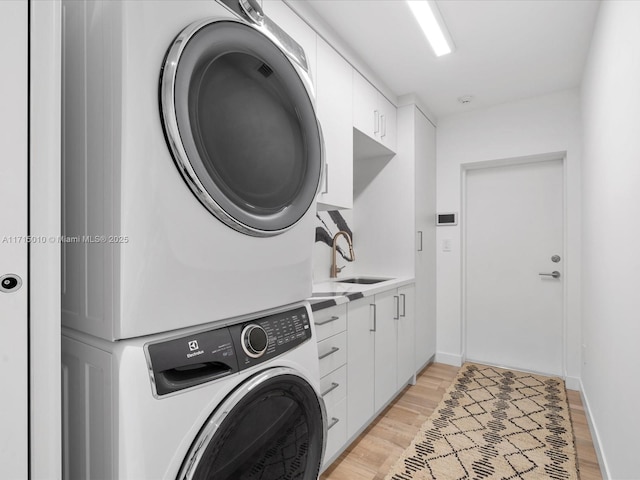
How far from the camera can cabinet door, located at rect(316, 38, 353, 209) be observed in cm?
198

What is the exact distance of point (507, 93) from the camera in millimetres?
2949

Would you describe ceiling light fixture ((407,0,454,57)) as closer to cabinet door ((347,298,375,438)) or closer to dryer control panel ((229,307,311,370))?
cabinet door ((347,298,375,438))

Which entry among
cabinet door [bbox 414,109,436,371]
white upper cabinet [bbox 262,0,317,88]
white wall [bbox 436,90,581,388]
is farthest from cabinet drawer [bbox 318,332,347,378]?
white wall [bbox 436,90,581,388]

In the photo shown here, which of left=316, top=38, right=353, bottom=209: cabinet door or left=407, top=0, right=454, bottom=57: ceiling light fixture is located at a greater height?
left=407, top=0, right=454, bottom=57: ceiling light fixture

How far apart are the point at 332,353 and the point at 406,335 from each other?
1.17 meters

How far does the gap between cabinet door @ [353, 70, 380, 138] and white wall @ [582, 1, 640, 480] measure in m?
1.32

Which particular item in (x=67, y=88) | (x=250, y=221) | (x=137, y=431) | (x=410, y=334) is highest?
(x=67, y=88)

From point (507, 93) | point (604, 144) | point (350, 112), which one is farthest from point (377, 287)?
point (507, 93)

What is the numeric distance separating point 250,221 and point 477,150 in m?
3.07

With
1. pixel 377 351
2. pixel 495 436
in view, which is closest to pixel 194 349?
pixel 377 351

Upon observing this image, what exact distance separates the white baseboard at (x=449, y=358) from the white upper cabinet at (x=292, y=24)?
2.81m

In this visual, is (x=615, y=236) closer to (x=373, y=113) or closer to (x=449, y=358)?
(x=373, y=113)

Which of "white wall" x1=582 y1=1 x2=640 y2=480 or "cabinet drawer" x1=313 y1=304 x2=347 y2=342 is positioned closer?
"white wall" x1=582 y1=1 x2=640 y2=480
